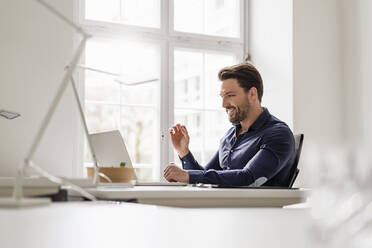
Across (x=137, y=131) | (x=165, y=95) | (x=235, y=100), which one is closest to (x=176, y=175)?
(x=235, y=100)

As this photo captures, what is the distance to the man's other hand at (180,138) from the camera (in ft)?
9.61

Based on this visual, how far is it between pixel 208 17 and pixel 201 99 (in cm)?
74

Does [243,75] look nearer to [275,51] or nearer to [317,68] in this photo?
[275,51]

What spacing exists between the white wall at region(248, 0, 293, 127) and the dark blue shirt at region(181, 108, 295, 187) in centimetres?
134

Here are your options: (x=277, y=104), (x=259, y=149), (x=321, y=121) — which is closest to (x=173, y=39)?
(x=277, y=104)

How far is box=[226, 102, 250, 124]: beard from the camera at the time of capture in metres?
2.94

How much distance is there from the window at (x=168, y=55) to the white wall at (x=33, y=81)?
28cm

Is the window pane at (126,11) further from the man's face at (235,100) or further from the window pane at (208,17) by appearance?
the man's face at (235,100)

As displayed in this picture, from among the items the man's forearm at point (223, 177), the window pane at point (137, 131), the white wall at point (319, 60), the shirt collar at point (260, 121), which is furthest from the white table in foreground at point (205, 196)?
the window pane at point (137, 131)

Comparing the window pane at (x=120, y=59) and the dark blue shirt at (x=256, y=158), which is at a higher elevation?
the window pane at (x=120, y=59)

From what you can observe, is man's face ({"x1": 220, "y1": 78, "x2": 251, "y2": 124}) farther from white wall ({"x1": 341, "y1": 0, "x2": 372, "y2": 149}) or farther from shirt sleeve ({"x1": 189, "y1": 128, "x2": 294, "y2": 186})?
white wall ({"x1": 341, "y1": 0, "x2": 372, "y2": 149})

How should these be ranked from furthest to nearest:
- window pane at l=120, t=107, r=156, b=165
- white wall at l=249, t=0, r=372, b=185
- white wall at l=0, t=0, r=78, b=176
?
window pane at l=120, t=107, r=156, b=165
white wall at l=249, t=0, r=372, b=185
white wall at l=0, t=0, r=78, b=176

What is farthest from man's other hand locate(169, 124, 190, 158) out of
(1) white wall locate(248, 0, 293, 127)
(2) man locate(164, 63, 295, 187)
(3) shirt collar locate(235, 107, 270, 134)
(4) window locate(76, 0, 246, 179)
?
(1) white wall locate(248, 0, 293, 127)

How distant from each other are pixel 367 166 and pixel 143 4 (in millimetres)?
4229
